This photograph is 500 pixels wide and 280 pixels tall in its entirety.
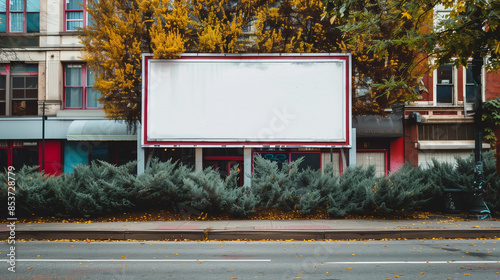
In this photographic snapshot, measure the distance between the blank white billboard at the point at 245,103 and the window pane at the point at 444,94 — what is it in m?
8.72

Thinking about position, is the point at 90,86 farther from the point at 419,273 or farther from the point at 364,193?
the point at 419,273

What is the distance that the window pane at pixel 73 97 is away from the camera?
65.2 ft

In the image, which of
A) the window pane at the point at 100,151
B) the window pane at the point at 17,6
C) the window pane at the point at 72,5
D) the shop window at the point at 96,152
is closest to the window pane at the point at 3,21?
the window pane at the point at 17,6

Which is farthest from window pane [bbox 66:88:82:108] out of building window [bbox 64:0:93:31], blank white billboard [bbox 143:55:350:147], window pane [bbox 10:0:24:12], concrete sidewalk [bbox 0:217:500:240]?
concrete sidewalk [bbox 0:217:500:240]

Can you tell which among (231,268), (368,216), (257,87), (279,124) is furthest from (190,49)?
(231,268)

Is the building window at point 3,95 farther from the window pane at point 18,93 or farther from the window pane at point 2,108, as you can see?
the window pane at point 18,93

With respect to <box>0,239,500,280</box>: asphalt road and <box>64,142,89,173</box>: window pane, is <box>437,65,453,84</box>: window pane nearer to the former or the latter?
<box>0,239,500,280</box>: asphalt road

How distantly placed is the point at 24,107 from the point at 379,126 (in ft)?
57.8

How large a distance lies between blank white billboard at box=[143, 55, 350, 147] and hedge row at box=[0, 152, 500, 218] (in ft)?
5.49

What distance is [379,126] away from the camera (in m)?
19.5

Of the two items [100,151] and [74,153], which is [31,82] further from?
[100,151]

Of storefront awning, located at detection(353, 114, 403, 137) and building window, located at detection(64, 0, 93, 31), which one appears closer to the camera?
storefront awning, located at detection(353, 114, 403, 137)

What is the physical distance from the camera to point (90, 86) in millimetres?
19922

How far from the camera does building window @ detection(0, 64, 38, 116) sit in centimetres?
1977
